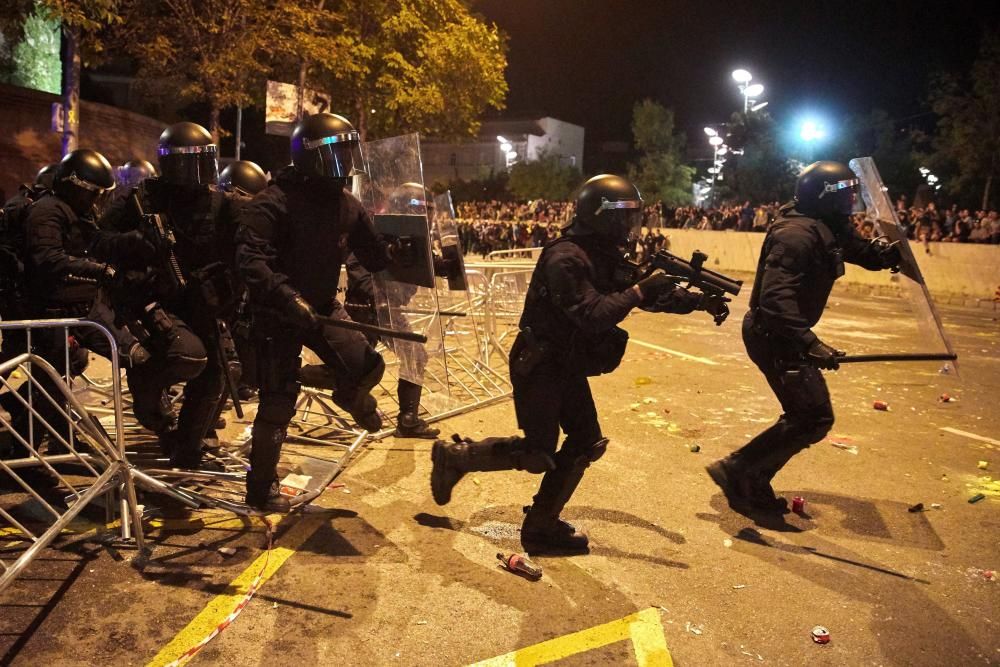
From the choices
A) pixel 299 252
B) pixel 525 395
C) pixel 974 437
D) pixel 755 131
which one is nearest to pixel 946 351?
pixel 974 437

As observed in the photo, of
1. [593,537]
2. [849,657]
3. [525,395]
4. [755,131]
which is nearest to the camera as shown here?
[849,657]

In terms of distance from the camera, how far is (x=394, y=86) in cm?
2120

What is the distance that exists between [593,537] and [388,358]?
430cm

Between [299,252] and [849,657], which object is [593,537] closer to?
[849,657]

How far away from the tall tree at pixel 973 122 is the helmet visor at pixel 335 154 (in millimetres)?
24118

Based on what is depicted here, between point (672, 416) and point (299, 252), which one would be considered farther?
point (672, 416)

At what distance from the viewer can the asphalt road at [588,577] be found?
313cm

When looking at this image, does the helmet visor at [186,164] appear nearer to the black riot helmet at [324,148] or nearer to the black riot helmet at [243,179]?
the black riot helmet at [324,148]

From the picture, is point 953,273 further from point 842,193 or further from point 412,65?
point 842,193

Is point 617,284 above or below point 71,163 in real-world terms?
below

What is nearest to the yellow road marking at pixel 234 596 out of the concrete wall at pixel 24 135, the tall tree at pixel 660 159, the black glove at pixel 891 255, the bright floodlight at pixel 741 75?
the black glove at pixel 891 255

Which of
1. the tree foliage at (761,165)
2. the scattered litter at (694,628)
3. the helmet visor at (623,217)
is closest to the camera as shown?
the scattered litter at (694,628)

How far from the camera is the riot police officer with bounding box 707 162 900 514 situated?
438 centimetres

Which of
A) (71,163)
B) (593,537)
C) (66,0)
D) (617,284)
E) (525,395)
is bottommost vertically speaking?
(593,537)
